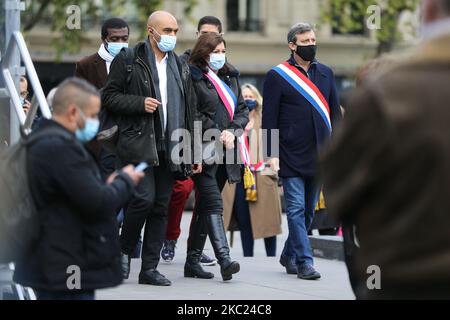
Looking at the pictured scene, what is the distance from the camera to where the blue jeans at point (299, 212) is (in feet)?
32.6

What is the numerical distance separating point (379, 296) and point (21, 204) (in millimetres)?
2275

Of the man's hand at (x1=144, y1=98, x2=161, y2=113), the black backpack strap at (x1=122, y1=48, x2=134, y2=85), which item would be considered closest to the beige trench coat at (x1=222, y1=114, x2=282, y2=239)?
the black backpack strap at (x1=122, y1=48, x2=134, y2=85)

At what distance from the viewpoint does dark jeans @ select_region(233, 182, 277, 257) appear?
12.8m

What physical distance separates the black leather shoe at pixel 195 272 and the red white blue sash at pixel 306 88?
61.6 inches

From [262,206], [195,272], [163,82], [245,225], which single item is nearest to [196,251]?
[195,272]

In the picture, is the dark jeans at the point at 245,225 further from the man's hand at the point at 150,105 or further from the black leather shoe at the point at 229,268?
the man's hand at the point at 150,105

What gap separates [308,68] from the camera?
10453 mm

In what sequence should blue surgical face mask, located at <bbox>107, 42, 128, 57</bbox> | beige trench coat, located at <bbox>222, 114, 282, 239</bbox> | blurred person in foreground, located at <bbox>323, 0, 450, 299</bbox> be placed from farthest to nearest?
beige trench coat, located at <bbox>222, 114, 282, 239</bbox>
blue surgical face mask, located at <bbox>107, 42, 128, 57</bbox>
blurred person in foreground, located at <bbox>323, 0, 450, 299</bbox>

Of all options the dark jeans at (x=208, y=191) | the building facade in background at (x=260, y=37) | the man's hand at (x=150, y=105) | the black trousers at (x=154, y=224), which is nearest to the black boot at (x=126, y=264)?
the black trousers at (x=154, y=224)

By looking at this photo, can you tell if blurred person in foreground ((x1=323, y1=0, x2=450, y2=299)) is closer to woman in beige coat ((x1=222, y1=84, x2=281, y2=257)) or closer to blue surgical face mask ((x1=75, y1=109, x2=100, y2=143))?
blue surgical face mask ((x1=75, y1=109, x2=100, y2=143))

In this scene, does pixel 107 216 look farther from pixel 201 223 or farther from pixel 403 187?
pixel 201 223

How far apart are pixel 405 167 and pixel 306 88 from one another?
678cm

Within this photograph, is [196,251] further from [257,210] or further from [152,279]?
[257,210]

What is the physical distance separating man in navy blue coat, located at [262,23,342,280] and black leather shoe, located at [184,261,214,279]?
2.41 feet
